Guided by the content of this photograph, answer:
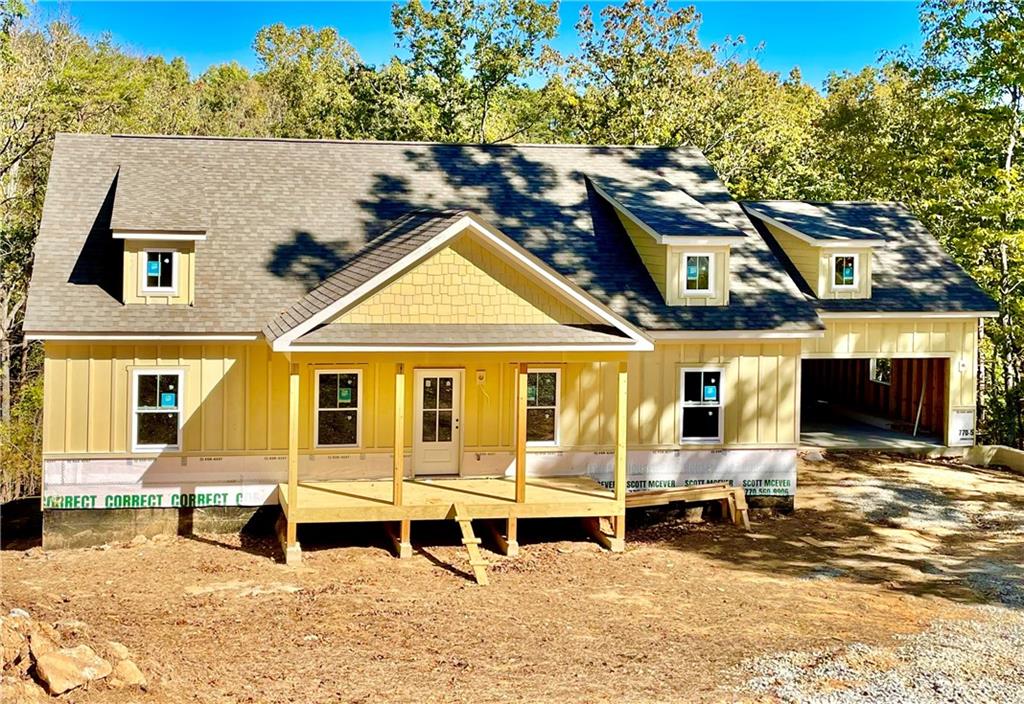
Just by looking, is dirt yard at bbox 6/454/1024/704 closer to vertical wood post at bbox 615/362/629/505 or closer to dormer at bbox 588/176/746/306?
vertical wood post at bbox 615/362/629/505

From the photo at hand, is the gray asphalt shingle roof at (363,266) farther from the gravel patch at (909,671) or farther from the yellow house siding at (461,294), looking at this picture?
the gravel patch at (909,671)

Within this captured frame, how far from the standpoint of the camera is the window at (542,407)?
18.0 metres

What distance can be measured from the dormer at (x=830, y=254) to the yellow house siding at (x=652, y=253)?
555 cm

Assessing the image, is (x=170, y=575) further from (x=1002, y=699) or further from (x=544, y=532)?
(x=1002, y=699)

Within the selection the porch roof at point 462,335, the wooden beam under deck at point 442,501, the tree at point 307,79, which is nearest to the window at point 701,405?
the wooden beam under deck at point 442,501

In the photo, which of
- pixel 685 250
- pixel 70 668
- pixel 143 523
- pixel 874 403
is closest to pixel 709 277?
pixel 685 250

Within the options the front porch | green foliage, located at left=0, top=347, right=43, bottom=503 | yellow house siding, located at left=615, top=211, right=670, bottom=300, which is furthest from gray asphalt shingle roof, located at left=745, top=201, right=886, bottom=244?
green foliage, located at left=0, top=347, right=43, bottom=503

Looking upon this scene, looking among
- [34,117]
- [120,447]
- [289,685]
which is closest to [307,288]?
[120,447]

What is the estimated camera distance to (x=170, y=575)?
14.9 meters

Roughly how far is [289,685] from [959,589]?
9126 mm

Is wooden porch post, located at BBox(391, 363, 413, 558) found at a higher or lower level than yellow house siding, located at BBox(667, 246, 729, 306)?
lower

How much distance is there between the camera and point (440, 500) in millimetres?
16344

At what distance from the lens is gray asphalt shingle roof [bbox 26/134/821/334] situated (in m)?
17.2

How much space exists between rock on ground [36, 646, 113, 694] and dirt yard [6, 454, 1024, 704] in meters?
0.13
